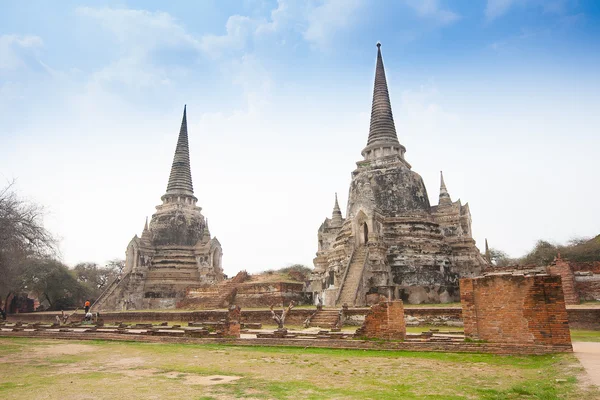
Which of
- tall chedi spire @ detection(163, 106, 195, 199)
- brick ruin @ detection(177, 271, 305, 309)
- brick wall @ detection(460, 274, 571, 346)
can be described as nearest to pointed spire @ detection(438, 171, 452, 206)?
brick ruin @ detection(177, 271, 305, 309)

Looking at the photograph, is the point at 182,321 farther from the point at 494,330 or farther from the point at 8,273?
the point at 494,330

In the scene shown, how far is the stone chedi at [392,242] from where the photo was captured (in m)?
26.3

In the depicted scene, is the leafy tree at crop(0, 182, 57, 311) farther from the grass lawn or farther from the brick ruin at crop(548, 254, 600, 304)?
the brick ruin at crop(548, 254, 600, 304)

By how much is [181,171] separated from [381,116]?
21.5 meters

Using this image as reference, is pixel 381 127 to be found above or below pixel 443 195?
above

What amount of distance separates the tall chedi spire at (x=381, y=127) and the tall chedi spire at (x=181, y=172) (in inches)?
756

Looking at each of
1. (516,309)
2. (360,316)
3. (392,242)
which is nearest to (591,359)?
(516,309)

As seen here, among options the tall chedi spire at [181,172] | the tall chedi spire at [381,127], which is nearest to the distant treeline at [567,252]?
the tall chedi spire at [381,127]

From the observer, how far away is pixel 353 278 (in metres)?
25.4

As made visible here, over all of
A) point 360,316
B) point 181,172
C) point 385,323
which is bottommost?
point 360,316

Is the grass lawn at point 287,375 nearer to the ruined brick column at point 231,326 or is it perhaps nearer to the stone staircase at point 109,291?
the ruined brick column at point 231,326

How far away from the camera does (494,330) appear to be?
35.8 ft

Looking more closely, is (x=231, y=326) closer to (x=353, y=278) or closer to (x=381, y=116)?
(x=353, y=278)

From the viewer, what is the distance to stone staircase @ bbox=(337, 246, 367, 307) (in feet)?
79.7
